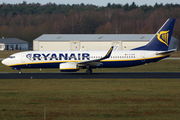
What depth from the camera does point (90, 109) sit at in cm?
1449

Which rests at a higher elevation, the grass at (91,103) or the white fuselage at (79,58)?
the white fuselage at (79,58)

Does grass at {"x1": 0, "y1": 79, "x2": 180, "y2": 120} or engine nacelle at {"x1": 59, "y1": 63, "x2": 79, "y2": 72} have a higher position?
engine nacelle at {"x1": 59, "y1": 63, "x2": 79, "y2": 72}

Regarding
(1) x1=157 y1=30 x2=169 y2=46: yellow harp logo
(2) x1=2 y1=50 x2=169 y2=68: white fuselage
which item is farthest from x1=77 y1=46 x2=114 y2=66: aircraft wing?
(1) x1=157 y1=30 x2=169 y2=46: yellow harp logo

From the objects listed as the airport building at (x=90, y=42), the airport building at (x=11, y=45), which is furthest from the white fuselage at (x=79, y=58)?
the airport building at (x=11, y=45)

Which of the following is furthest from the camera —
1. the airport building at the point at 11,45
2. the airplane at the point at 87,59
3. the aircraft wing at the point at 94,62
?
the airport building at the point at 11,45

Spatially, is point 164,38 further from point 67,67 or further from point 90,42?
point 90,42

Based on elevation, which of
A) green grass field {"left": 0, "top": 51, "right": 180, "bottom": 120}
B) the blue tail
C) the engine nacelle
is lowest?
green grass field {"left": 0, "top": 51, "right": 180, "bottom": 120}

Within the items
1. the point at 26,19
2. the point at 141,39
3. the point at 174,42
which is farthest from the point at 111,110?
the point at 26,19

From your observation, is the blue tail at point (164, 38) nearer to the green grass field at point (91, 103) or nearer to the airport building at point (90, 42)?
the green grass field at point (91, 103)

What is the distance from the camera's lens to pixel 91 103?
16.1 metres

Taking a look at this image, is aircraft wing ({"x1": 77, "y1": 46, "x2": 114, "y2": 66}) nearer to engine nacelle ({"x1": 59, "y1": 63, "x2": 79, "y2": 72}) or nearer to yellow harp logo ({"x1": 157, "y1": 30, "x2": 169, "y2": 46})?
engine nacelle ({"x1": 59, "y1": 63, "x2": 79, "y2": 72})

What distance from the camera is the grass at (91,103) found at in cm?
1320

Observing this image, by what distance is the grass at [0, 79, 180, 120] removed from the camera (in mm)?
13195

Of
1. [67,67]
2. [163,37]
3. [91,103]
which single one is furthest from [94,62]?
[91,103]
